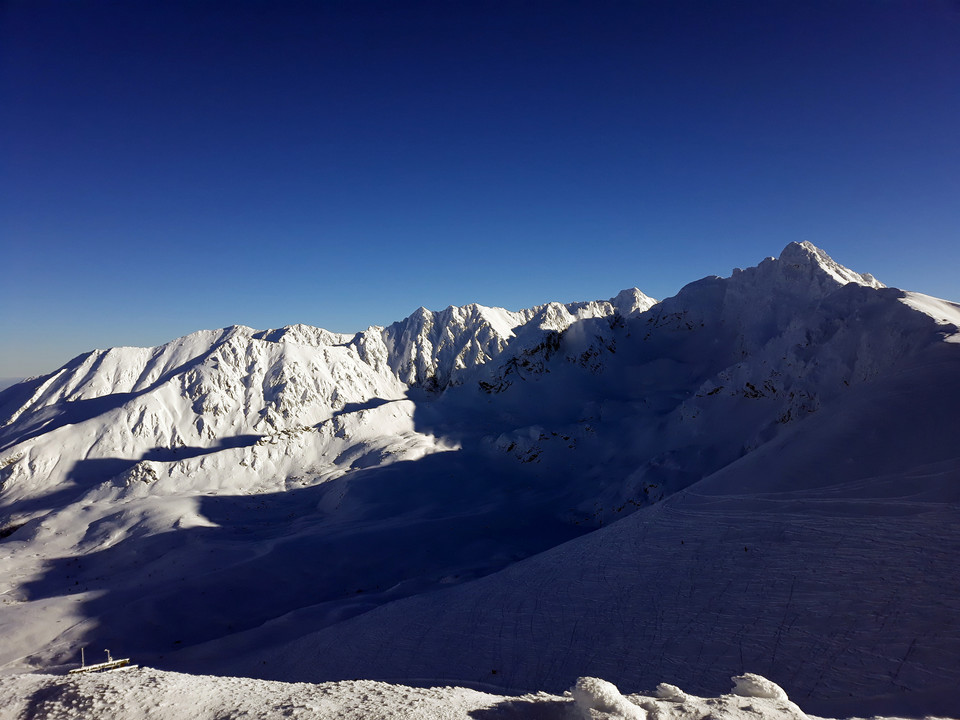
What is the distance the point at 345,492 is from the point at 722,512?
38627 millimetres

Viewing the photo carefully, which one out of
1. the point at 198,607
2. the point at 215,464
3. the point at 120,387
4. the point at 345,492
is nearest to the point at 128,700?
the point at 198,607

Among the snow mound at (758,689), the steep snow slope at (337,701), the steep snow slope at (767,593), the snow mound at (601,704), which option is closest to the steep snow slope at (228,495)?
the steep snow slope at (767,593)

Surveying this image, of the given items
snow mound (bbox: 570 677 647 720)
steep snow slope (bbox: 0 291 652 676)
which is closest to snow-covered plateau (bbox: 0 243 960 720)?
snow mound (bbox: 570 677 647 720)

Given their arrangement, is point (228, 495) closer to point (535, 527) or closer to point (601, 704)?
point (535, 527)

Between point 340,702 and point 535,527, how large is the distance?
108 ft

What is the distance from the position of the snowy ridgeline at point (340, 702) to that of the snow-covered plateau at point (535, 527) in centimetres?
7

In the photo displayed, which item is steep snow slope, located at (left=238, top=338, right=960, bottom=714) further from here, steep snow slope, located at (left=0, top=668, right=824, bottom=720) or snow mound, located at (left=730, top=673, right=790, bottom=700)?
steep snow slope, located at (left=0, top=668, right=824, bottom=720)

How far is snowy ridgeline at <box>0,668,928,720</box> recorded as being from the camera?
7.00 m

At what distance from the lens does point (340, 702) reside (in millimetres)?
8000

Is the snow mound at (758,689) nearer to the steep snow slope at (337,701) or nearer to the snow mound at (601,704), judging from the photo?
the steep snow slope at (337,701)

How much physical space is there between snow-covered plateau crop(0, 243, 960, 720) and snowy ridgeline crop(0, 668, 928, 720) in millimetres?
65

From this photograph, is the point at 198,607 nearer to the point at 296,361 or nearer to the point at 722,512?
the point at 722,512

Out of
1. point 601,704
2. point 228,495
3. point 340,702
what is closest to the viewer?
point 601,704

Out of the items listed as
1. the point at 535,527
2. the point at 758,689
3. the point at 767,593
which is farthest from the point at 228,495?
the point at 758,689
